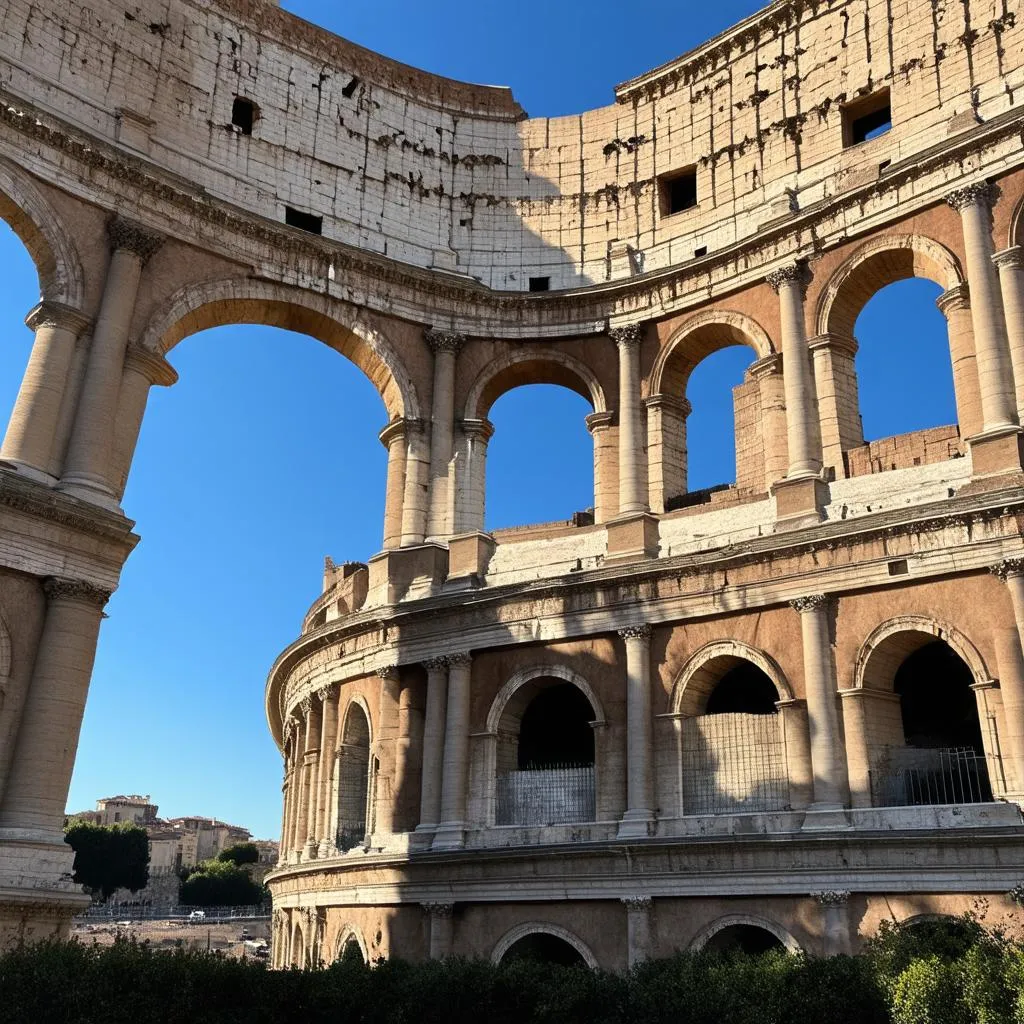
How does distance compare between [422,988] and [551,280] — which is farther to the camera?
[551,280]

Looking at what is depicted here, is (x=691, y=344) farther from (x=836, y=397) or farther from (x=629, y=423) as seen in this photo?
(x=836, y=397)

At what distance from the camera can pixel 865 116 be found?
77.3 feet

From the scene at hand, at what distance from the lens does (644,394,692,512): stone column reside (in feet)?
76.3

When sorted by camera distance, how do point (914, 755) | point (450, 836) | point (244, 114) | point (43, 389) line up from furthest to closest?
point (244, 114)
point (450, 836)
point (43, 389)
point (914, 755)

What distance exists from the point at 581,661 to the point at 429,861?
4.53 metres

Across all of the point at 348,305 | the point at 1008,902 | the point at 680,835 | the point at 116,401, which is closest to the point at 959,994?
the point at 1008,902

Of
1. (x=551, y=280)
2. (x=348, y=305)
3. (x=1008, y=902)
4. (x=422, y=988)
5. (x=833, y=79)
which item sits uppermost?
(x=833, y=79)

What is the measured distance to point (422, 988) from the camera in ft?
48.3

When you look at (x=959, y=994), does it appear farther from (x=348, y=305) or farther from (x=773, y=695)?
(x=348, y=305)

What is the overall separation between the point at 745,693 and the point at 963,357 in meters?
7.59

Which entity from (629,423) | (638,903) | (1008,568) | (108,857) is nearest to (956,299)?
(1008,568)

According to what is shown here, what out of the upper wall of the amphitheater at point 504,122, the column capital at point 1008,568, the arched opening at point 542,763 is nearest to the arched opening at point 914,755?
the column capital at point 1008,568

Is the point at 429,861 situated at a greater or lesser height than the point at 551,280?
lesser

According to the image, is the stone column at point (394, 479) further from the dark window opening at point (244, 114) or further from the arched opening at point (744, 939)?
the arched opening at point (744, 939)
